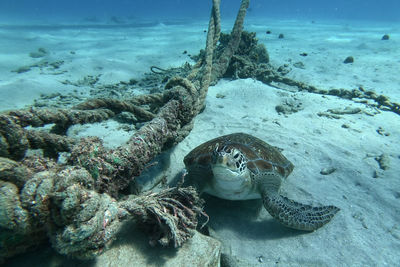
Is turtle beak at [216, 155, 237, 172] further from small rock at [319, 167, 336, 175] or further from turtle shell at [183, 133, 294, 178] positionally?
small rock at [319, 167, 336, 175]

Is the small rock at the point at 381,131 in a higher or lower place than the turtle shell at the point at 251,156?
lower

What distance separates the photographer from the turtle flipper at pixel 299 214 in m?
2.30

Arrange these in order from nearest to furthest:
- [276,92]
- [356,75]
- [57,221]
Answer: [57,221] → [276,92] → [356,75]

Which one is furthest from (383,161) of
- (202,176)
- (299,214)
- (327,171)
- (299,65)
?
(299,65)

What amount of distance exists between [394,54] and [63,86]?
605 inches

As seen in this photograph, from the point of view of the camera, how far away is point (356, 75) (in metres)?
7.97

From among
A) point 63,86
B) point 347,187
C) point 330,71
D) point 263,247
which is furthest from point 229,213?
point 330,71

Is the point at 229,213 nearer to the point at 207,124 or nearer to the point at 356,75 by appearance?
the point at 207,124

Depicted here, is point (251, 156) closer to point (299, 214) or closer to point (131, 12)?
point (299, 214)

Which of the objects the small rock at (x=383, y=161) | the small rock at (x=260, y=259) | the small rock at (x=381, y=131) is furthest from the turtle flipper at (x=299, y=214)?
the small rock at (x=381, y=131)

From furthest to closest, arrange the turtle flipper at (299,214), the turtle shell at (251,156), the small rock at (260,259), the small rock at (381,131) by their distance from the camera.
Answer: the small rock at (381,131) < the turtle shell at (251,156) < the turtle flipper at (299,214) < the small rock at (260,259)

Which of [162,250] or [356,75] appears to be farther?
[356,75]

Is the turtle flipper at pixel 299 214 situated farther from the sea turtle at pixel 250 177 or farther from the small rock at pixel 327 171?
the small rock at pixel 327 171

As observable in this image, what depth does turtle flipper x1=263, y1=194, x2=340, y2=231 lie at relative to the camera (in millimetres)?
2298
